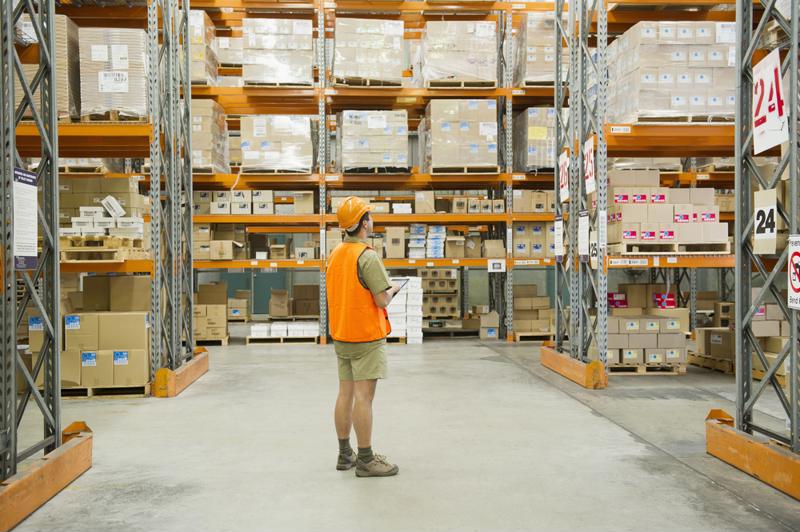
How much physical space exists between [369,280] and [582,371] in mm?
3946

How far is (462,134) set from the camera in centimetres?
1067

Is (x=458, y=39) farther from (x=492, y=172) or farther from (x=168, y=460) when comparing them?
(x=168, y=460)

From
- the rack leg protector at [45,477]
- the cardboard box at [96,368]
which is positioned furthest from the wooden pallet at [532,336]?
the rack leg protector at [45,477]

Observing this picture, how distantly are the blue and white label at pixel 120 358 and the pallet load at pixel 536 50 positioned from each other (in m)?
7.88

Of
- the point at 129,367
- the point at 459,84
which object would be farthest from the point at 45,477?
the point at 459,84

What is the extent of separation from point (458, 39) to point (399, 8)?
1.41m

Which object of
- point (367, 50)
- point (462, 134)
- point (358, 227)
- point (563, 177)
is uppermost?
point (367, 50)

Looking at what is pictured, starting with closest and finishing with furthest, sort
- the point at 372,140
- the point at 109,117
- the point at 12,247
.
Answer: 1. the point at 12,247
2. the point at 109,117
3. the point at 372,140

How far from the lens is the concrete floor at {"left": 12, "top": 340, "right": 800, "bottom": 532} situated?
3.38m

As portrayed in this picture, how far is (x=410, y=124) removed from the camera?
51.0 ft

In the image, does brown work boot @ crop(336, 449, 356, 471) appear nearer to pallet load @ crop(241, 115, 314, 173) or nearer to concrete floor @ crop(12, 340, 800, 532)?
concrete floor @ crop(12, 340, 800, 532)

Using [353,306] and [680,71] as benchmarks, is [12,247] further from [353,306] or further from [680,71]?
[680,71]

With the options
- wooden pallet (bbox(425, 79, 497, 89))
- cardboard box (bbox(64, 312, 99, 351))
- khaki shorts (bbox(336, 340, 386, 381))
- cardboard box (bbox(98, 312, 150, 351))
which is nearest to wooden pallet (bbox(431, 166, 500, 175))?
wooden pallet (bbox(425, 79, 497, 89))

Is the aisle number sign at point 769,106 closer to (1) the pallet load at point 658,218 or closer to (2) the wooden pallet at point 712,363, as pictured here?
(1) the pallet load at point 658,218
